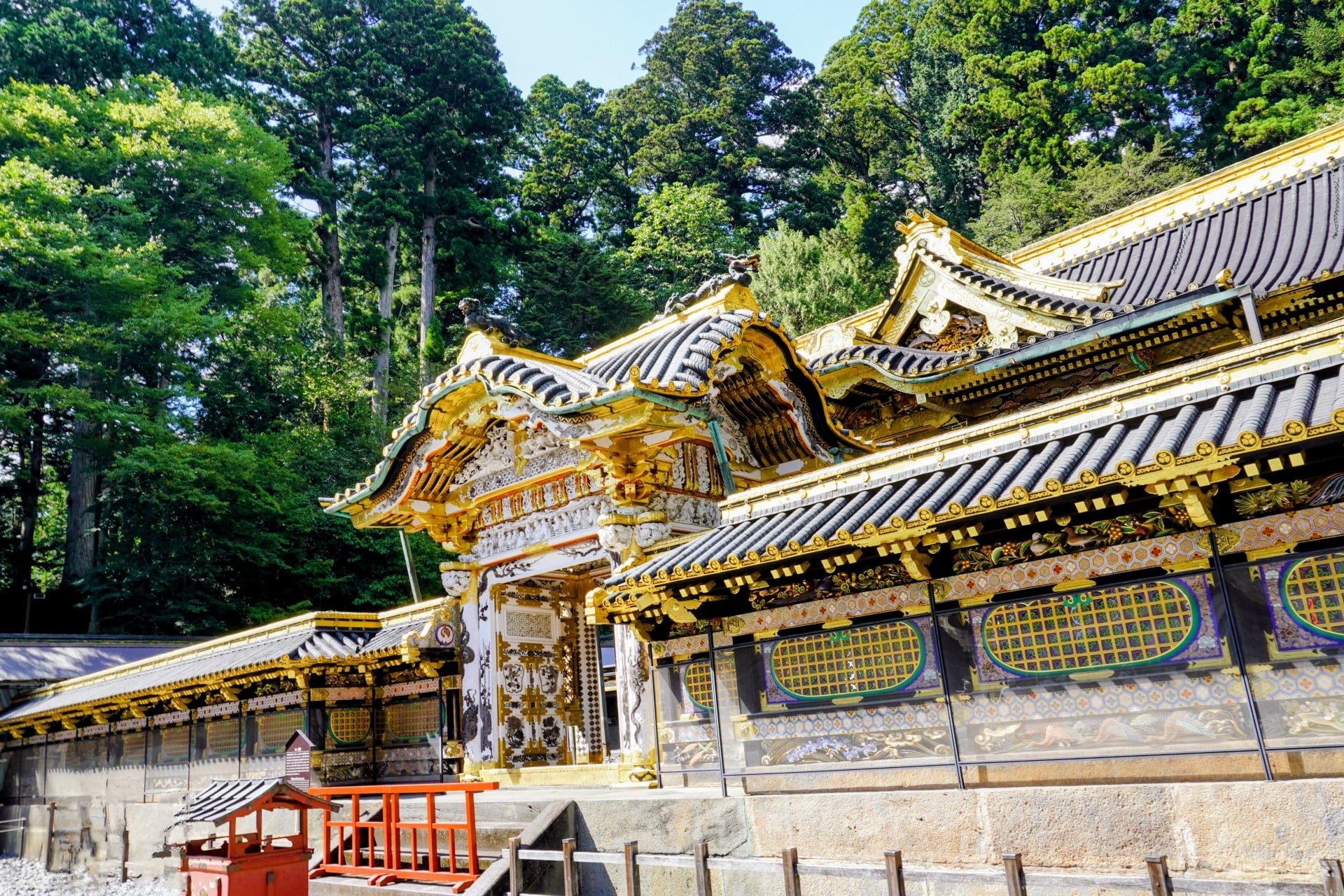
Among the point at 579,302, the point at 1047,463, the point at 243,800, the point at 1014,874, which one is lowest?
the point at 1014,874

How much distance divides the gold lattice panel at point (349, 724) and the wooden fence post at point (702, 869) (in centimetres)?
878

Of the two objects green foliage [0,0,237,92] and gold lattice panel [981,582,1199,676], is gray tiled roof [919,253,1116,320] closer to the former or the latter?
gold lattice panel [981,582,1199,676]

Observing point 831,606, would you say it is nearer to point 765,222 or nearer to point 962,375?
point 962,375

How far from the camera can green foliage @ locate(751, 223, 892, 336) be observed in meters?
29.9

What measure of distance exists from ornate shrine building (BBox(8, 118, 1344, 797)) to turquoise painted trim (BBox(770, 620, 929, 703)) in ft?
0.08

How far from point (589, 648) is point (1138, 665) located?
9.14m

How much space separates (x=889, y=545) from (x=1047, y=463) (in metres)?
1.29

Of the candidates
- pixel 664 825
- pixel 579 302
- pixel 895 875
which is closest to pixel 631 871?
pixel 664 825

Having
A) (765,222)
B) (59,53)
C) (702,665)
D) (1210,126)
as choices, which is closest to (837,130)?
(765,222)

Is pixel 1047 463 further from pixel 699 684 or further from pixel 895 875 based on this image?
pixel 699 684

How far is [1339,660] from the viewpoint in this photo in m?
5.77

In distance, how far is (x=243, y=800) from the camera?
8.34 meters

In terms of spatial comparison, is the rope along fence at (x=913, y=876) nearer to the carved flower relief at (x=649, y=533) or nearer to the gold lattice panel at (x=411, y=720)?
the carved flower relief at (x=649, y=533)

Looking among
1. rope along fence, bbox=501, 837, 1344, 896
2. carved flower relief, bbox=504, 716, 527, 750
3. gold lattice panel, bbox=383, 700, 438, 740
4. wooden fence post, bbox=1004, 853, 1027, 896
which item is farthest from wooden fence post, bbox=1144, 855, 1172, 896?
gold lattice panel, bbox=383, 700, 438, 740
